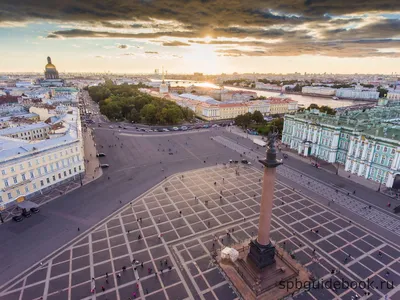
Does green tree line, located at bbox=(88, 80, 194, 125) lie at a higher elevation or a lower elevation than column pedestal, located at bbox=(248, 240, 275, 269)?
higher

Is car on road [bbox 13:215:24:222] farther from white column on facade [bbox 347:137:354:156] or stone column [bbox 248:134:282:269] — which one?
white column on facade [bbox 347:137:354:156]

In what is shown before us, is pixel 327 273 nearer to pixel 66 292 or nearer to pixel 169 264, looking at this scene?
pixel 169 264

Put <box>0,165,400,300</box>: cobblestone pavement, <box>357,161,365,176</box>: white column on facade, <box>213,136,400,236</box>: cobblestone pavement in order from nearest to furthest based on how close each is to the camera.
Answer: <box>0,165,400,300</box>: cobblestone pavement < <box>213,136,400,236</box>: cobblestone pavement < <box>357,161,365,176</box>: white column on facade

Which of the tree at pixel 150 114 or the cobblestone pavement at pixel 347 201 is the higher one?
the tree at pixel 150 114

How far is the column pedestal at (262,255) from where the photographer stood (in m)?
28.5

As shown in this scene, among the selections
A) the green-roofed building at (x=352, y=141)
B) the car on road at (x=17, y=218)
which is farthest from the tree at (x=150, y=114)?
the car on road at (x=17, y=218)

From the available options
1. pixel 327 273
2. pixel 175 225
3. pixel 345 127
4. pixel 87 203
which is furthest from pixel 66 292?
pixel 345 127

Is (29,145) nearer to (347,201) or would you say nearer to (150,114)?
(347,201)

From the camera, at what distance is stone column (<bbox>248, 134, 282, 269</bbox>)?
26.6m

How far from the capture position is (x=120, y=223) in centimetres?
3847

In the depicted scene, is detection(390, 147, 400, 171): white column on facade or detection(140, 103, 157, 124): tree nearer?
detection(390, 147, 400, 171): white column on facade

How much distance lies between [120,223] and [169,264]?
11994 millimetres

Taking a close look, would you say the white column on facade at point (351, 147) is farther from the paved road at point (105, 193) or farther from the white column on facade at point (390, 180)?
the paved road at point (105, 193)

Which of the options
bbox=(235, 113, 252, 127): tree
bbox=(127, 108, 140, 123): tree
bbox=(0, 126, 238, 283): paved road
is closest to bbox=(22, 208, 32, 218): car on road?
bbox=(0, 126, 238, 283): paved road
